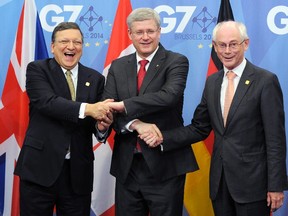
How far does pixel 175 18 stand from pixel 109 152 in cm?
119

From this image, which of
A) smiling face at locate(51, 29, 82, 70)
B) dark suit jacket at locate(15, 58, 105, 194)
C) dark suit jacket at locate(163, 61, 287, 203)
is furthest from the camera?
smiling face at locate(51, 29, 82, 70)

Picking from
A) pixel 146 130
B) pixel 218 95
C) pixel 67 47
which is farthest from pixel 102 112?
pixel 218 95

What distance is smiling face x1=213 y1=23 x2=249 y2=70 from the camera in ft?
8.39

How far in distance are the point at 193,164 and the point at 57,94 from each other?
0.91 m

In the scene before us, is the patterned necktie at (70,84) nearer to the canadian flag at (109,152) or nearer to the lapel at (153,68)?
the lapel at (153,68)

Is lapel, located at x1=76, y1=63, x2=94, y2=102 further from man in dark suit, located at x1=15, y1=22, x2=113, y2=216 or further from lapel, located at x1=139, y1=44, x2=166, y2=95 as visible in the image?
lapel, located at x1=139, y1=44, x2=166, y2=95

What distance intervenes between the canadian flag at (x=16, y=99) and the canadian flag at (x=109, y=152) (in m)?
0.56

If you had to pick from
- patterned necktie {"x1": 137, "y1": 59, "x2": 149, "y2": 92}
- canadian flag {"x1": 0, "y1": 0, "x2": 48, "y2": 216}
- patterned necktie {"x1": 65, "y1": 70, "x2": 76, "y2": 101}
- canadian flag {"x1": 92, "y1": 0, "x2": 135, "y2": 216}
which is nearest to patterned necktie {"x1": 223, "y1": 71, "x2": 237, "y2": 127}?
patterned necktie {"x1": 137, "y1": 59, "x2": 149, "y2": 92}

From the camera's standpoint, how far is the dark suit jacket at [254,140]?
97.0 inches

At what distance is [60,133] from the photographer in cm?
276

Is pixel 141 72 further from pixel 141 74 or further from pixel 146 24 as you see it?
pixel 146 24

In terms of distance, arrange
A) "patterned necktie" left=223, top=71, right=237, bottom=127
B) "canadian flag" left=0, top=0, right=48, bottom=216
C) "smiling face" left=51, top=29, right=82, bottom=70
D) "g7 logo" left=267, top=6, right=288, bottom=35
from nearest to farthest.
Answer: "patterned necktie" left=223, top=71, right=237, bottom=127 → "smiling face" left=51, top=29, right=82, bottom=70 → "g7 logo" left=267, top=6, right=288, bottom=35 → "canadian flag" left=0, top=0, right=48, bottom=216

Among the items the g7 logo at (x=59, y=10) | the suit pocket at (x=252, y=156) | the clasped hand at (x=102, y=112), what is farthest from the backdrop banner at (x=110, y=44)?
the suit pocket at (x=252, y=156)

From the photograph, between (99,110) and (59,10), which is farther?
(59,10)
